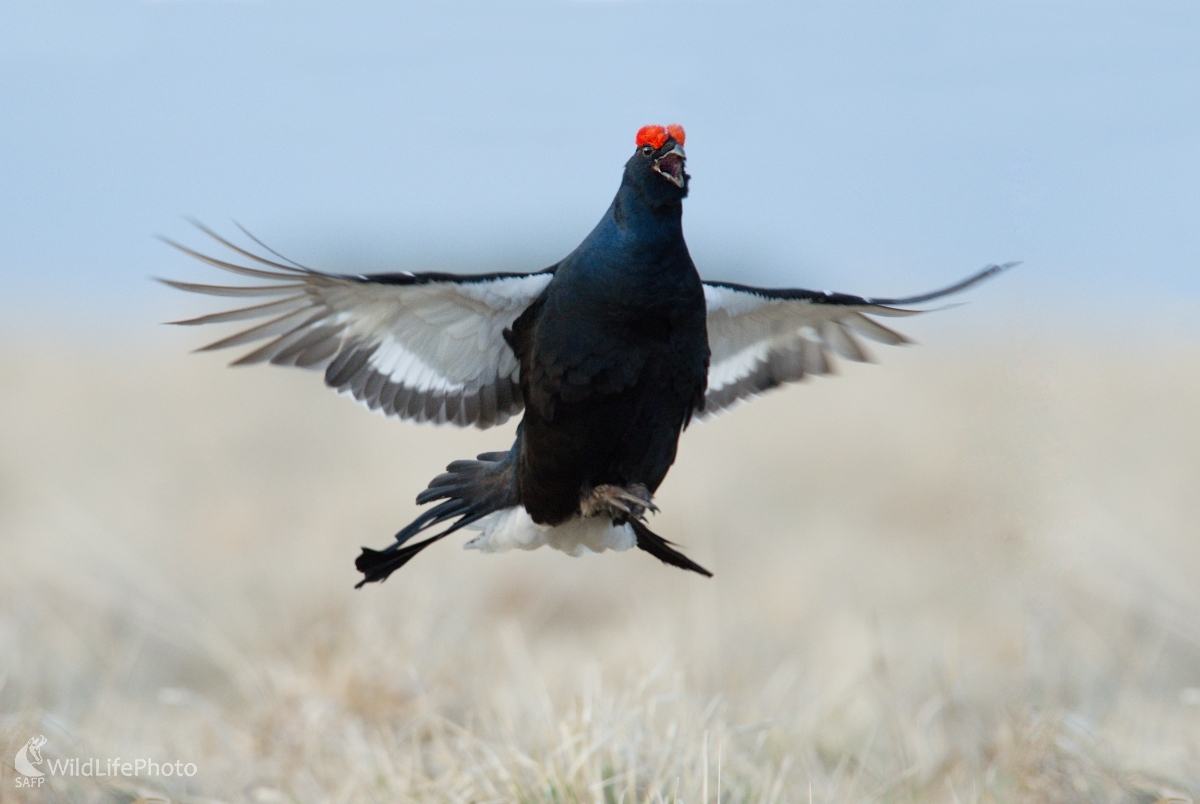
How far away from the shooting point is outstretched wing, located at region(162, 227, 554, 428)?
3312mm

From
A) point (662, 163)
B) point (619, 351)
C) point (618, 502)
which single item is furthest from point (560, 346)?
point (662, 163)

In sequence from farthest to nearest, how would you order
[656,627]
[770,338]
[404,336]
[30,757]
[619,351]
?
[656,627], [770,338], [404,336], [30,757], [619,351]

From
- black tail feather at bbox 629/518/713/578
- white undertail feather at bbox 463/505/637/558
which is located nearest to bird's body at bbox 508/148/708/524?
black tail feather at bbox 629/518/713/578

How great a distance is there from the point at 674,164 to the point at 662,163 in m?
0.03

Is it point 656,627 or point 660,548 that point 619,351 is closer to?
point 660,548

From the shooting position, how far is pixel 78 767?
3428 mm

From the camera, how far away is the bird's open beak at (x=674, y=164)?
3.21 m

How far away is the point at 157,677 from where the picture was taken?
5758 millimetres

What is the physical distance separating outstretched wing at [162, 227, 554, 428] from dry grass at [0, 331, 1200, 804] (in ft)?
3.04

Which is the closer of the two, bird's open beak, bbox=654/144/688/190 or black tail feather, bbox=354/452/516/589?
bird's open beak, bbox=654/144/688/190

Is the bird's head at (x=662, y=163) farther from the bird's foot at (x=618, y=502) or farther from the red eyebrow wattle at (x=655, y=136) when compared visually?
the bird's foot at (x=618, y=502)

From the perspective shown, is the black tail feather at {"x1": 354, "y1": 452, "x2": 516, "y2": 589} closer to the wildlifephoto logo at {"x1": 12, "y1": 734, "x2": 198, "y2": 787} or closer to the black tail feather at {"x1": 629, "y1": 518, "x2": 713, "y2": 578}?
the black tail feather at {"x1": 629, "y1": 518, "x2": 713, "y2": 578}

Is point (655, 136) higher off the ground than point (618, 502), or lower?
higher

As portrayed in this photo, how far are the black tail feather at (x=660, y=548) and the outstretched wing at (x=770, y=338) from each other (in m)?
0.51
